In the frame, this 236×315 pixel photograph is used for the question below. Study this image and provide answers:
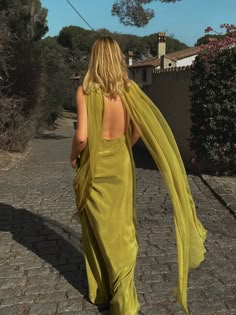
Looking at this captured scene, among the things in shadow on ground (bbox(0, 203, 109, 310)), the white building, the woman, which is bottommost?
shadow on ground (bbox(0, 203, 109, 310))

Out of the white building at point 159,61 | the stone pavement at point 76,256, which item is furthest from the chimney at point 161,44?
the stone pavement at point 76,256

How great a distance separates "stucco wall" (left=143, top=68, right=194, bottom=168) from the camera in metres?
10.7

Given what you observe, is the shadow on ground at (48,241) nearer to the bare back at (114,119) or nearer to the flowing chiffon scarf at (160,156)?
the flowing chiffon scarf at (160,156)

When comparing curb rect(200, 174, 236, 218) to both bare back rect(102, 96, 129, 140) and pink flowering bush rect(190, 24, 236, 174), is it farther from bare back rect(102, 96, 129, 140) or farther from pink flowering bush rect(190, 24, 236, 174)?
bare back rect(102, 96, 129, 140)

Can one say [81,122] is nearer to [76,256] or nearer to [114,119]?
[114,119]

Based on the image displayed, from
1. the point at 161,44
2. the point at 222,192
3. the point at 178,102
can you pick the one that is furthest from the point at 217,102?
the point at 161,44

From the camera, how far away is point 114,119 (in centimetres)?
344

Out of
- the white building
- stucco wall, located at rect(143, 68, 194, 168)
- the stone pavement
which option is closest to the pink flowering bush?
the stone pavement

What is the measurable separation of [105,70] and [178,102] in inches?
329

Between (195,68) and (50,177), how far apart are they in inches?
145

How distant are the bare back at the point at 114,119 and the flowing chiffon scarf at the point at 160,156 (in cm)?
4

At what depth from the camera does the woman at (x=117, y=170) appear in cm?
331

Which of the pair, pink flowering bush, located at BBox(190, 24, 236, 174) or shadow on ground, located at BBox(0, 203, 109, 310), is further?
pink flowering bush, located at BBox(190, 24, 236, 174)

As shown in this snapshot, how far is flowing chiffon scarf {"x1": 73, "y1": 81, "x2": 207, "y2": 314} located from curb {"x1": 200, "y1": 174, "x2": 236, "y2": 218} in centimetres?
313
